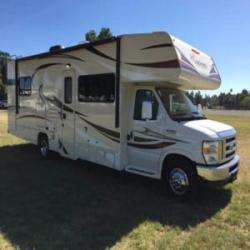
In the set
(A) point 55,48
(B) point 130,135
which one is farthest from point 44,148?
(B) point 130,135

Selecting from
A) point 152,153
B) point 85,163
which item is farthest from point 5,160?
point 152,153

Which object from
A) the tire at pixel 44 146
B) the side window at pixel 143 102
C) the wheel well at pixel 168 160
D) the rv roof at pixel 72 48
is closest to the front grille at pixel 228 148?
the wheel well at pixel 168 160

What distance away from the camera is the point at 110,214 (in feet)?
18.2

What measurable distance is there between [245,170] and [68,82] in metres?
5.56

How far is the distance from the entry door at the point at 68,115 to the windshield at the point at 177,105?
286 centimetres

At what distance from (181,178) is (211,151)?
874mm

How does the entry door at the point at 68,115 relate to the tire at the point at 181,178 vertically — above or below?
above

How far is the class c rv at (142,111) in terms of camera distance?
6.04 metres

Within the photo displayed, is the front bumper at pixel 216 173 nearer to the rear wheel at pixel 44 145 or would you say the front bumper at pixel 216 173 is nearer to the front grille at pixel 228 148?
the front grille at pixel 228 148

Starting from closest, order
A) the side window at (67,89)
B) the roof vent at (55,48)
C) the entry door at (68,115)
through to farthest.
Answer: the entry door at (68,115) < the side window at (67,89) < the roof vent at (55,48)

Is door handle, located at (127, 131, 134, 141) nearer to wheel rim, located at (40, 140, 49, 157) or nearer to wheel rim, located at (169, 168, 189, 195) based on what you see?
wheel rim, located at (169, 168, 189, 195)

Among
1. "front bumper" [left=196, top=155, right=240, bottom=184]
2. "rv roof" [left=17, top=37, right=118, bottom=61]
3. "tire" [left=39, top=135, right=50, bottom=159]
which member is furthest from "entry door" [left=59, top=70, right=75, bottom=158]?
"front bumper" [left=196, top=155, right=240, bottom=184]

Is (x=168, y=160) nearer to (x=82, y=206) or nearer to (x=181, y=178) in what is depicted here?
(x=181, y=178)

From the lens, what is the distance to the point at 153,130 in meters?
6.62
